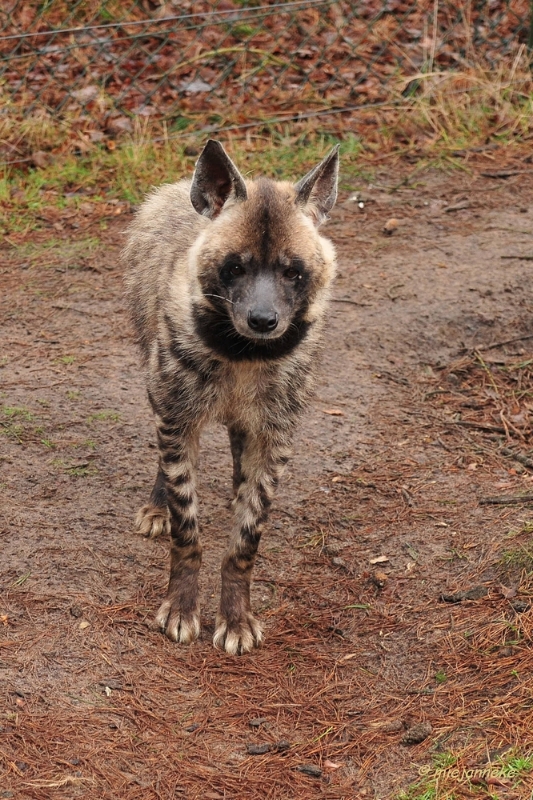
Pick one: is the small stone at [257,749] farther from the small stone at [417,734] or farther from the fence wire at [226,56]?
the fence wire at [226,56]

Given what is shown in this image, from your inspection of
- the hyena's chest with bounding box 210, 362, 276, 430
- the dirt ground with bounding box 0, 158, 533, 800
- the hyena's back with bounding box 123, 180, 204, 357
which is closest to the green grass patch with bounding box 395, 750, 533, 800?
the dirt ground with bounding box 0, 158, 533, 800

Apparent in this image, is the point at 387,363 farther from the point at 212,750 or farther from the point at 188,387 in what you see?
the point at 212,750

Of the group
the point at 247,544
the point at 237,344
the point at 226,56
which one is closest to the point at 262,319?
the point at 237,344

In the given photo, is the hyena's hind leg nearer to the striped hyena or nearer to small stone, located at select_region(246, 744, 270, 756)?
the striped hyena

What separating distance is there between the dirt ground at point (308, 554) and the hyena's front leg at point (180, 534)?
0.09 m

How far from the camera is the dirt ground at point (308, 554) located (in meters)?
3.55

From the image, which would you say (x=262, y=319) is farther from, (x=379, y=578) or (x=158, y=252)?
(x=379, y=578)

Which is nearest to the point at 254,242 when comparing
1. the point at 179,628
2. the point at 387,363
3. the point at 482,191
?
the point at 179,628

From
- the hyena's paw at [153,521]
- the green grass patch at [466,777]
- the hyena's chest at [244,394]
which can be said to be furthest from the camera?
the hyena's paw at [153,521]

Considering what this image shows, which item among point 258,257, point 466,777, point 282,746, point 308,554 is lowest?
point 308,554

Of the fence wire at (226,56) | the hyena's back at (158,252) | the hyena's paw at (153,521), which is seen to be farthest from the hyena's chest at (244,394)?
the fence wire at (226,56)

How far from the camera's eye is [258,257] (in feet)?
12.2

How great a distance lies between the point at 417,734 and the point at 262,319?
148 cm

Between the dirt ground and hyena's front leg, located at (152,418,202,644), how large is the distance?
0.09m
